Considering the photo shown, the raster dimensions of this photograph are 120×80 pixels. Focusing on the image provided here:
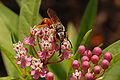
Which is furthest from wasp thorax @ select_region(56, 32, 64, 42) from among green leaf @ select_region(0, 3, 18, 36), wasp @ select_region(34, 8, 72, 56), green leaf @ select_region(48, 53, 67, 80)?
green leaf @ select_region(0, 3, 18, 36)

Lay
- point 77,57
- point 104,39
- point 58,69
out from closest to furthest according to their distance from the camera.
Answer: point 77,57, point 58,69, point 104,39

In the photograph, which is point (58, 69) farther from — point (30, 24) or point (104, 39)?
point (104, 39)

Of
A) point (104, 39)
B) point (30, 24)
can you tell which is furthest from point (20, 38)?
point (104, 39)

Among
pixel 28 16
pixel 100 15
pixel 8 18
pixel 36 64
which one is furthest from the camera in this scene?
pixel 100 15

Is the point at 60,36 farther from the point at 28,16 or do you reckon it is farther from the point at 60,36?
the point at 28,16

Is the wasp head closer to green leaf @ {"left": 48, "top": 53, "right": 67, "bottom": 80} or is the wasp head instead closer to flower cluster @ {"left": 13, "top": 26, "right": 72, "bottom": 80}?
flower cluster @ {"left": 13, "top": 26, "right": 72, "bottom": 80}

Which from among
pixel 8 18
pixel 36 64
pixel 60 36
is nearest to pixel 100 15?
pixel 8 18

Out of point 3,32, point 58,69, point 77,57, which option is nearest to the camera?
point 77,57
